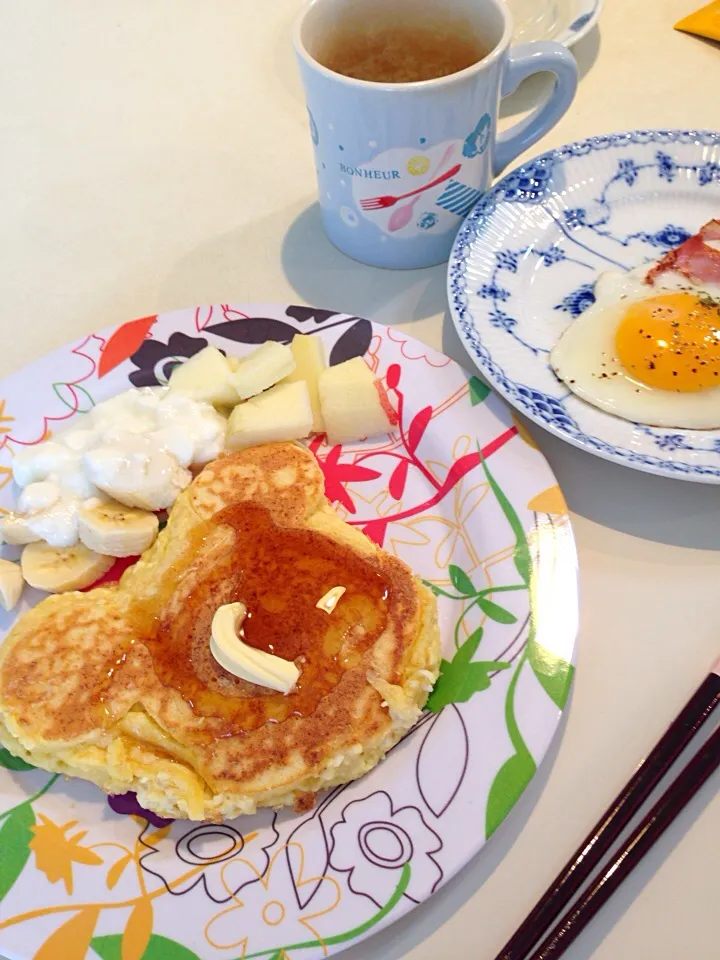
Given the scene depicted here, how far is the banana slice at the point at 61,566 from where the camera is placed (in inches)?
55.8

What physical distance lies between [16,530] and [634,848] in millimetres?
1183

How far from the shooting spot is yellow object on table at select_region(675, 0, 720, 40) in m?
2.30

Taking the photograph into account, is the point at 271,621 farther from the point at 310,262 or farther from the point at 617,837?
the point at 310,262

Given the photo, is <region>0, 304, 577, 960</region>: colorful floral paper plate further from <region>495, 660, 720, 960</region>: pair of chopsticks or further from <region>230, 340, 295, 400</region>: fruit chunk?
<region>230, 340, 295, 400</region>: fruit chunk

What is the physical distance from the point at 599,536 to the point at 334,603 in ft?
1.73

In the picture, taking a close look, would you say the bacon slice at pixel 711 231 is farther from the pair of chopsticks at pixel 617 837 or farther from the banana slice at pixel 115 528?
the banana slice at pixel 115 528

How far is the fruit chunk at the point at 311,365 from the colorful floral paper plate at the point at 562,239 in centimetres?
30

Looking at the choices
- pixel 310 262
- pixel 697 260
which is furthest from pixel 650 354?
pixel 310 262

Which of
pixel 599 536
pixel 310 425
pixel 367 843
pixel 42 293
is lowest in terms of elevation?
pixel 42 293

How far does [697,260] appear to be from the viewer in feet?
5.47

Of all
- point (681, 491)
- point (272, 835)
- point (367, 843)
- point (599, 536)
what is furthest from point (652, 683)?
point (272, 835)

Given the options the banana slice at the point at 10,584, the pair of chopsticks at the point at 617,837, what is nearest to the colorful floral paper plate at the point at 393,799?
the banana slice at the point at 10,584

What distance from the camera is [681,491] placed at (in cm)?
147

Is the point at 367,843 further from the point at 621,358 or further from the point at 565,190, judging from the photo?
the point at 565,190
